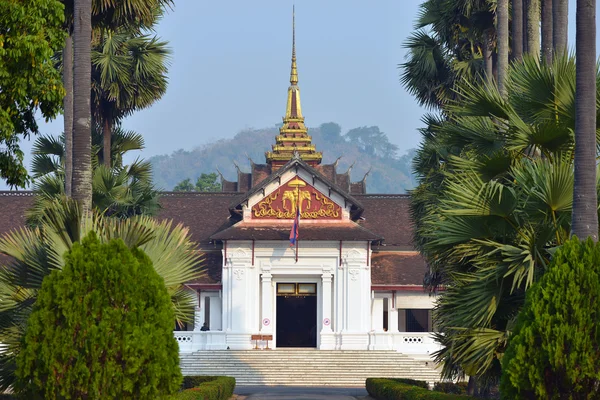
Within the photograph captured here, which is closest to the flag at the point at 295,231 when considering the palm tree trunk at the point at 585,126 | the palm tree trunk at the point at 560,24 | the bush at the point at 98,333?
the palm tree trunk at the point at 560,24

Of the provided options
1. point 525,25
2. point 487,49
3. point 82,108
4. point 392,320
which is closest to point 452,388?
point 487,49

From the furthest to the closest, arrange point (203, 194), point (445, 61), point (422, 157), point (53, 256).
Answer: point (203, 194) < point (445, 61) < point (422, 157) < point (53, 256)

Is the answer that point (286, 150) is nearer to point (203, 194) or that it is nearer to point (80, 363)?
point (203, 194)

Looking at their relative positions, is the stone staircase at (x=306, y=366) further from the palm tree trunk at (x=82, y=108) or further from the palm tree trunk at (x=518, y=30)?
the palm tree trunk at (x=82, y=108)

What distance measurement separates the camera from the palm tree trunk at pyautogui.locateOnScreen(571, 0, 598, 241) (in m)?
17.7

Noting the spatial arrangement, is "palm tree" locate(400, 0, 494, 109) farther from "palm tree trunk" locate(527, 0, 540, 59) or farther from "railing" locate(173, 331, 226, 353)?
"railing" locate(173, 331, 226, 353)

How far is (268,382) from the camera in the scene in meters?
42.6

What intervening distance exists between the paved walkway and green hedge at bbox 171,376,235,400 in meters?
0.80

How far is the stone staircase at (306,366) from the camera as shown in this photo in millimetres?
42750

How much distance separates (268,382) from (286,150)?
19616 mm

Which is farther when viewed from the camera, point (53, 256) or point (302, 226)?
point (302, 226)

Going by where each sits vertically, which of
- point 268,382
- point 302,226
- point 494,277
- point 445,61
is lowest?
Result: point 268,382

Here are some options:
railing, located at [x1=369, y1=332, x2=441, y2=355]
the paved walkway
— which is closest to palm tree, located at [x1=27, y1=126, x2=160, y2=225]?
the paved walkway

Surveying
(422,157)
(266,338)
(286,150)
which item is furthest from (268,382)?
(286,150)
